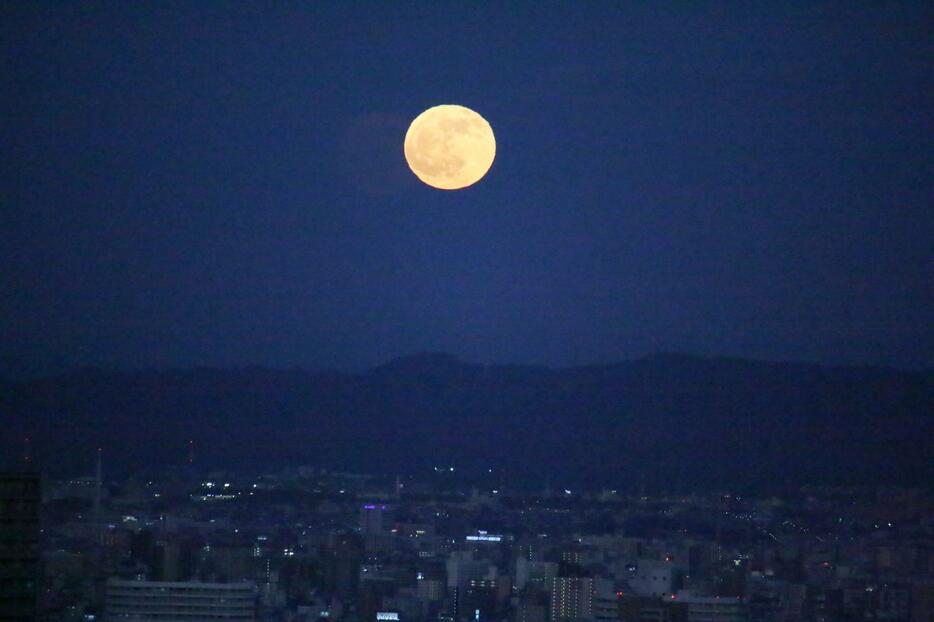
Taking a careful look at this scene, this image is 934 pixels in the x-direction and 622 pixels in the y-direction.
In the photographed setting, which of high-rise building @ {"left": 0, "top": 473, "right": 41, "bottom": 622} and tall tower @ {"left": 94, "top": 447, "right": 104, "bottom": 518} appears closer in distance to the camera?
high-rise building @ {"left": 0, "top": 473, "right": 41, "bottom": 622}

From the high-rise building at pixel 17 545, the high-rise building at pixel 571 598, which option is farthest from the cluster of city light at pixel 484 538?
the high-rise building at pixel 17 545

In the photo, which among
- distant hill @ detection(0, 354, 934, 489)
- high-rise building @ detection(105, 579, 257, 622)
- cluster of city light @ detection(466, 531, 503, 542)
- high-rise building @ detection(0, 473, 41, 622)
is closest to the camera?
high-rise building @ detection(0, 473, 41, 622)

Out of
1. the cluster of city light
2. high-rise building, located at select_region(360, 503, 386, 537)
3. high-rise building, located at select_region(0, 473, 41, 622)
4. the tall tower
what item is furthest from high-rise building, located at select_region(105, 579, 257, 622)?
the cluster of city light

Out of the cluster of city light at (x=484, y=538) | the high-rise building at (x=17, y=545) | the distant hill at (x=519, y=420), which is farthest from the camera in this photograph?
the distant hill at (x=519, y=420)

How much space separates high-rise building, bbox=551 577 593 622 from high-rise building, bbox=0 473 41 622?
302 cm

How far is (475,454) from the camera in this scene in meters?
12.0

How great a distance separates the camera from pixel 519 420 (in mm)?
12656

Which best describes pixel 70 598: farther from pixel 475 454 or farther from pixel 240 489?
pixel 475 454

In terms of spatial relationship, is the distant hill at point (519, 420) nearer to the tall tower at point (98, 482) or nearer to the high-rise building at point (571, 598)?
the tall tower at point (98, 482)

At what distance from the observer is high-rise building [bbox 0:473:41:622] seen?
6375mm

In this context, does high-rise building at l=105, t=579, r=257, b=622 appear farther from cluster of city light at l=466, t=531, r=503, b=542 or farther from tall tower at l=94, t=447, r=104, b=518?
cluster of city light at l=466, t=531, r=503, b=542

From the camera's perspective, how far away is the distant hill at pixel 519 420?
10992 mm

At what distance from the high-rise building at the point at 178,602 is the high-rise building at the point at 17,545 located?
123 centimetres

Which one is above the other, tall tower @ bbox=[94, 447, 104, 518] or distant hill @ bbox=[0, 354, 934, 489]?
distant hill @ bbox=[0, 354, 934, 489]
